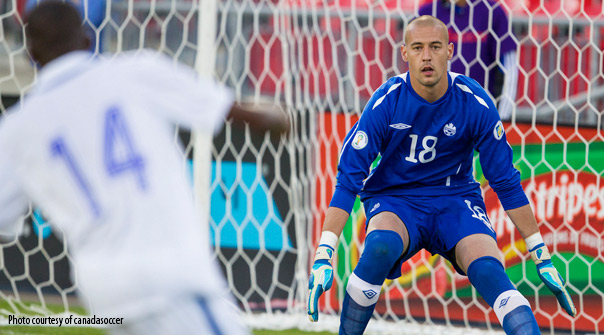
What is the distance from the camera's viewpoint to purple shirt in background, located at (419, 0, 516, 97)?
5.18 metres

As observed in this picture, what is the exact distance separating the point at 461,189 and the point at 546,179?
A: 1320 millimetres

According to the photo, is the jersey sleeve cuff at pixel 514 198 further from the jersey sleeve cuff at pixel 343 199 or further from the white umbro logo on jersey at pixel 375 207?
the jersey sleeve cuff at pixel 343 199

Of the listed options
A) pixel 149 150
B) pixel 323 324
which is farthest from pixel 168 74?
pixel 323 324

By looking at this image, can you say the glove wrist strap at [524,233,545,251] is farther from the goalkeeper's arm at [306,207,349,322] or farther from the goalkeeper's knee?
the goalkeeper's arm at [306,207,349,322]

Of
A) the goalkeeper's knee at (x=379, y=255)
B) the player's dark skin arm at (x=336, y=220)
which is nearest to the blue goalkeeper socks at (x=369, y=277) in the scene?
the goalkeeper's knee at (x=379, y=255)

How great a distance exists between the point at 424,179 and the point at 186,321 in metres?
1.97

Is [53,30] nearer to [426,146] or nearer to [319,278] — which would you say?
[319,278]

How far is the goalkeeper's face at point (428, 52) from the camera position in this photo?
3.66 m

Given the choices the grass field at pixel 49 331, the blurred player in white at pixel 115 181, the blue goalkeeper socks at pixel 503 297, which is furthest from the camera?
the grass field at pixel 49 331

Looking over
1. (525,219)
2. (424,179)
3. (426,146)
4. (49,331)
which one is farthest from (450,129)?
(49,331)

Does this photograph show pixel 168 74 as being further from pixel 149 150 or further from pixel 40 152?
pixel 40 152

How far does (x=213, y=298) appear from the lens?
202cm

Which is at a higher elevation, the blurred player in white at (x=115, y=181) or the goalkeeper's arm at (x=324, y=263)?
the blurred player in white at (x=115, y=181)

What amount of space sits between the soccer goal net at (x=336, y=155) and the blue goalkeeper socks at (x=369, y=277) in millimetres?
1394
